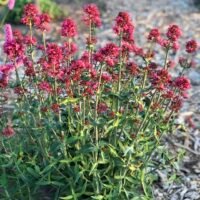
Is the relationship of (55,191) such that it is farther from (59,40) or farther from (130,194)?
(59,40)

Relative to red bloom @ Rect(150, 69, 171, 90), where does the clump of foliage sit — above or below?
below

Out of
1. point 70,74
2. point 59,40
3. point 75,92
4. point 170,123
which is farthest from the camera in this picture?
point 59,40

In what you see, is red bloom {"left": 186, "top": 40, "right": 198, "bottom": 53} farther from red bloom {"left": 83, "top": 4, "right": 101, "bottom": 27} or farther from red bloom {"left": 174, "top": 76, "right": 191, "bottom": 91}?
red bloom {"left": 83, "top": 4, "right": 101, "bottom": 27}

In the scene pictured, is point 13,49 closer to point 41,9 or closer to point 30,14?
point 30,14

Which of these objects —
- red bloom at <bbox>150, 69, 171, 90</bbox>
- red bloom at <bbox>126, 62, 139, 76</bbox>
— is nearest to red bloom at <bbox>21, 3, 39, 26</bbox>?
red bloom at <bbox>126, 62, 139, 76</bbox>

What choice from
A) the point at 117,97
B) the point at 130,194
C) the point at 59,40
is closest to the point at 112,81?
the point at 117,97

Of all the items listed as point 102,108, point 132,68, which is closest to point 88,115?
point 102,108

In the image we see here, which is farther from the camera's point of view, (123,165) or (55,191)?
(55,191)
